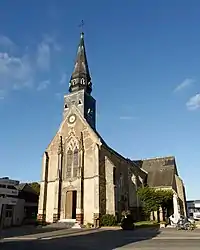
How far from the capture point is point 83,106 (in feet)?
127

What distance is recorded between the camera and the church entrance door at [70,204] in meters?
34.0

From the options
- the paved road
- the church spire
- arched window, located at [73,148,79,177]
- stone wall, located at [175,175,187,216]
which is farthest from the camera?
stone wall, located at [175,175,187,216]

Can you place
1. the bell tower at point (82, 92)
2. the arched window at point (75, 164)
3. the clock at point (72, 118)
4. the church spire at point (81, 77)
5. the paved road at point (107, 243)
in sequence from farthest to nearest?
the church spire at point (81, 77) → the bell tower at point (82, 92) → the clock at point (72, 118) → the arched window at point (75, 164) → the paved road at point (107, 243)

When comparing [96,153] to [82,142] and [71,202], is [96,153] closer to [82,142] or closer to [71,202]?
[82,142]

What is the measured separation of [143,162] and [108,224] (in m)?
23.2

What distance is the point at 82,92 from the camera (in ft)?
130

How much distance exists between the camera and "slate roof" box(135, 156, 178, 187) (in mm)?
44916

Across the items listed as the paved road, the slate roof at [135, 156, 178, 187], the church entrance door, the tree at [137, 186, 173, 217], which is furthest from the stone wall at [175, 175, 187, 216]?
the paved road

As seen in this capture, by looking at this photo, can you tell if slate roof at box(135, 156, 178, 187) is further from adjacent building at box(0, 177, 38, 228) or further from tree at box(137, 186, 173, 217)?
adjacent building at box(0, 177, 38, 228)

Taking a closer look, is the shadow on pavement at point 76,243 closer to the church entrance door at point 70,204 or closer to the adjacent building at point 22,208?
the adjacent building at point 22,208

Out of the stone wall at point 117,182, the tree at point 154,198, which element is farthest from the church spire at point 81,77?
the tree at point 154,198

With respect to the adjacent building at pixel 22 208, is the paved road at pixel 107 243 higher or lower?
lower

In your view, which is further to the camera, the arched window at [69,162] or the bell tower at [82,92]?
the bell tower at [82,92]

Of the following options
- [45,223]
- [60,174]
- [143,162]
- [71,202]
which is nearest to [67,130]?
[60,174]
